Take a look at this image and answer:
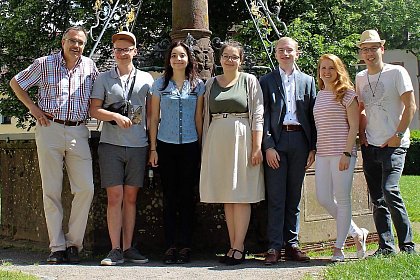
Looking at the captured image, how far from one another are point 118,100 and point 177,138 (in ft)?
2.08

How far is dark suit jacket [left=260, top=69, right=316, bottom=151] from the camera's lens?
6316 millimetres

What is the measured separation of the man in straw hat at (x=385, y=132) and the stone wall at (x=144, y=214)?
0.92m

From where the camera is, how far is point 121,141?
629cm

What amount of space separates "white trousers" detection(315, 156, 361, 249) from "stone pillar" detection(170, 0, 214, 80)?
6.45 ft

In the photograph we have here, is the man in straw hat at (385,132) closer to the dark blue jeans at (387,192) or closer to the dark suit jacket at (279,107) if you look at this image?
the dark blue jeans at (387,192)

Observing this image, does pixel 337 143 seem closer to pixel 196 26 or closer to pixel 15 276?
pixel 196 26

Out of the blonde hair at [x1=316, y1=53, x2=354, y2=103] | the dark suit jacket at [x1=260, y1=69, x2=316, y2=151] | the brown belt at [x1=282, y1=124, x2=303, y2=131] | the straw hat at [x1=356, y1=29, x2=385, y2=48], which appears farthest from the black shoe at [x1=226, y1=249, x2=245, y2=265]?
Answer: the straw hat at [x1=356, y1=29, x2=385, y2=48]

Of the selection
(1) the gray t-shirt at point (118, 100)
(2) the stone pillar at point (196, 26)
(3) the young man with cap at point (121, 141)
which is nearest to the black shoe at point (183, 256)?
(3) the young man with cap at point (121, 141)

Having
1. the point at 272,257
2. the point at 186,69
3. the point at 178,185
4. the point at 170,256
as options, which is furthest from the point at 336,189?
the point at 186,69

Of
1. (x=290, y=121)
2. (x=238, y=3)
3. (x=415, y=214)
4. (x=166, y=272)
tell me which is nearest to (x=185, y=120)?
(x=290, y=121)

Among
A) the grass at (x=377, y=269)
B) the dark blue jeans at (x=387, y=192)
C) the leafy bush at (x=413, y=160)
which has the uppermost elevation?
the dark blue jeans at (x=387, y=192)

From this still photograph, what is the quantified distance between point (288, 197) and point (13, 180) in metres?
3.18

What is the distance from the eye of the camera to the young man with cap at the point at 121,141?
630 centimetres

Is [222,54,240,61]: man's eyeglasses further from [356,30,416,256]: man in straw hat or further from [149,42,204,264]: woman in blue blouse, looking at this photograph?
[356,30,416,256]: man in straw hat
